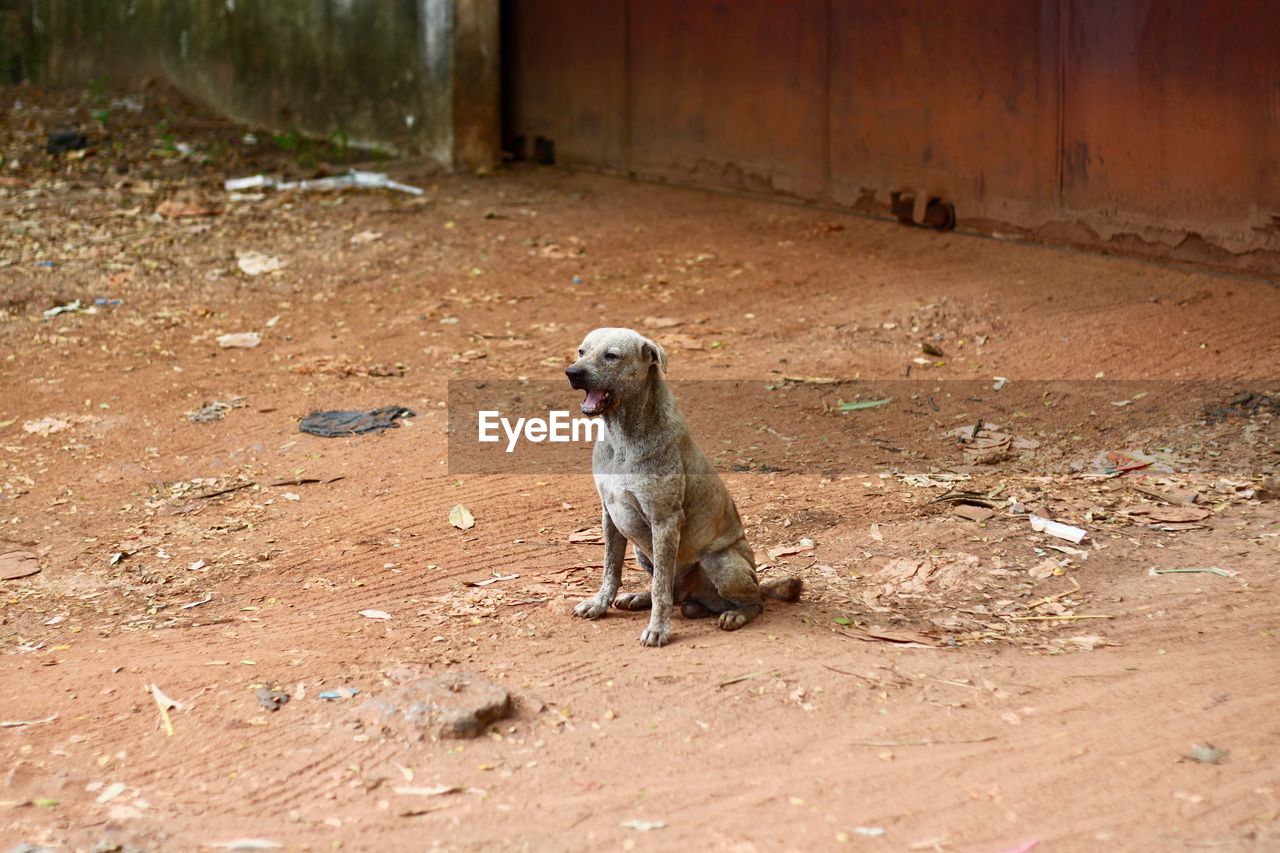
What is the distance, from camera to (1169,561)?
5570 millimetres

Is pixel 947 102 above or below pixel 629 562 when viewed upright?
above

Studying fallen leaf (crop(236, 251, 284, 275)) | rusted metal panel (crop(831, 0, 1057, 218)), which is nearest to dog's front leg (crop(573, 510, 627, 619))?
rusted metal panel (crop(831, 0, 1057, 218))

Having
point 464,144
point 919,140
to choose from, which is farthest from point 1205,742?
point 464,144

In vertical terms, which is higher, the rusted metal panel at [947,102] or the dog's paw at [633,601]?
the rusted metal panel at [947,102]

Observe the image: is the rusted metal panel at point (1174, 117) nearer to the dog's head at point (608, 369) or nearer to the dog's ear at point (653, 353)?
the dog's ear at point (653, 353)

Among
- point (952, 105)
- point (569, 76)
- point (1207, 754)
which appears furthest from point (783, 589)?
point (569, 76)

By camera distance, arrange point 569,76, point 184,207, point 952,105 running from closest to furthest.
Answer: point 952,105 → point 184,207 → point 569,76

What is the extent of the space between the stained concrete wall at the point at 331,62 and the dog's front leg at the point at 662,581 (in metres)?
9.60

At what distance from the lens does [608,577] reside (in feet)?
17.4

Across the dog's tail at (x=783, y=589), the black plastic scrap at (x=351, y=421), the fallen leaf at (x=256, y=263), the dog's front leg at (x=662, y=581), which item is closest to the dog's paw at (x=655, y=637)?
the dog's front leg at (x=662, y=581)

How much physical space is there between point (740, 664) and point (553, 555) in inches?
62.9

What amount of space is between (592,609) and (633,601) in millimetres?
193

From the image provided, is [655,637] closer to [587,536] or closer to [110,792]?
[587,536]

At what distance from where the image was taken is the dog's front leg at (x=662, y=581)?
195 inches
